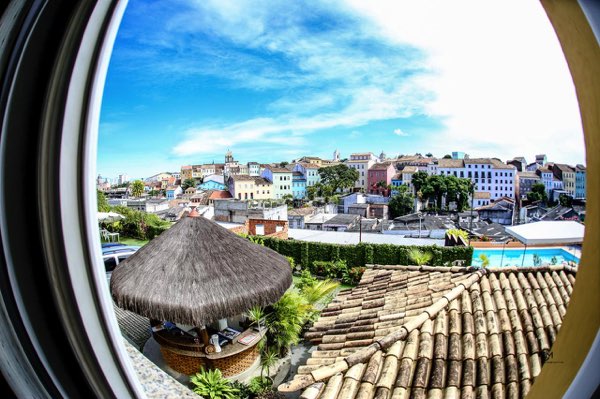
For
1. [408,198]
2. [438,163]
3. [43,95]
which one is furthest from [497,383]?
[438,163]

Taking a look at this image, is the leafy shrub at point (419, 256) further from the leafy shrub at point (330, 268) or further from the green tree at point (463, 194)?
the green tree at point (463, 194)

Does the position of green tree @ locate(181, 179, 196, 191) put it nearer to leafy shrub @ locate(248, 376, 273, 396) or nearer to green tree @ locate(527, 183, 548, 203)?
green tree @ locate(527, 183, 548, 203)

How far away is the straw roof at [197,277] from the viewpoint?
16.6ft

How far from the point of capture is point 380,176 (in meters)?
57.1

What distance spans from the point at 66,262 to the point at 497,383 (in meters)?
2.04

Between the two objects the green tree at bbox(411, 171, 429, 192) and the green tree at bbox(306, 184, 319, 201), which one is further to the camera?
the green tree at bbox(306, 184, 319, 201)

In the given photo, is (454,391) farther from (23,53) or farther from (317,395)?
(23,53)

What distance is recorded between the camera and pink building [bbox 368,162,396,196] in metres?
55.5

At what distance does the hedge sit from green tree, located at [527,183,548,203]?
957 inches

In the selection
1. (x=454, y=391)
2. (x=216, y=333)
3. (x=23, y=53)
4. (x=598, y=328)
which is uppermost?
(x=23, y=53)

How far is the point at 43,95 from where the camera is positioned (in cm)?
92

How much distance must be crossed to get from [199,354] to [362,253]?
8573 mm

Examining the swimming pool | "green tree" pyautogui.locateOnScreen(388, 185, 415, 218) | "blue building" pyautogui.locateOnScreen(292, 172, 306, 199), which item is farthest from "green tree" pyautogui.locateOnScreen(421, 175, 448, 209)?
the swimming pool

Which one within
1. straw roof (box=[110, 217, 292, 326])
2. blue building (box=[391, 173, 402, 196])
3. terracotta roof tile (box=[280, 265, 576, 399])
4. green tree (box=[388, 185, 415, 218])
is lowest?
green tree (box=[388, 185, 415, 218])
